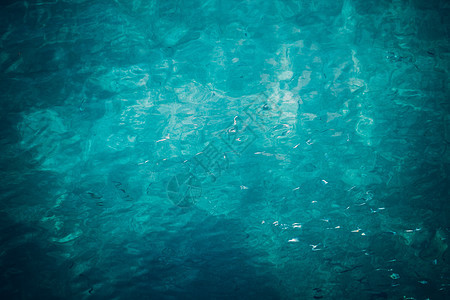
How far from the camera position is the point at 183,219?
12.1 meters

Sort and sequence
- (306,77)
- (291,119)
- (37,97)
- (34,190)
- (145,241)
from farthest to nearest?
(145,241) → (34,190) → (291,119) → (306,77) → (37,97)

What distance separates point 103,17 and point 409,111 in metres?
11.7

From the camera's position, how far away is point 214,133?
874 cm

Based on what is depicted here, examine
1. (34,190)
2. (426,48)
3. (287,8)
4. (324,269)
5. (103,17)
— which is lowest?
(324,269)

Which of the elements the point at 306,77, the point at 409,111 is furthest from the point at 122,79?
the point at 409,111

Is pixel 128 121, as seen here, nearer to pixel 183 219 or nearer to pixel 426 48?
pixel 183 219

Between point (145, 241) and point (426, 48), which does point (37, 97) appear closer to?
point (145, 241)

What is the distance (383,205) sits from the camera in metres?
12.8

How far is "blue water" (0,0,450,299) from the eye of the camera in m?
6.51

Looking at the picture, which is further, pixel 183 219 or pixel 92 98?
pixel 183 219

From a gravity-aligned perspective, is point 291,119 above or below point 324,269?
above

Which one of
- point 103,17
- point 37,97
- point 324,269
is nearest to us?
point 103,17

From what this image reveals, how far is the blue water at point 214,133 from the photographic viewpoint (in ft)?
21.4

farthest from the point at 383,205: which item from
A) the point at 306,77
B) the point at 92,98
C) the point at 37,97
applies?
the point at 37,97
